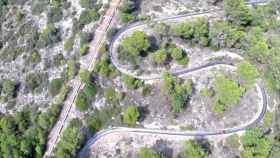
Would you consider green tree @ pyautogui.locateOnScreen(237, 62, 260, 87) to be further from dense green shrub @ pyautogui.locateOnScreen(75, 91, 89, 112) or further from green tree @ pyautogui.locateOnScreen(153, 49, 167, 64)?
dense green shrub @ pyautogui.locateOnScreen(75, 91, 89, 112)

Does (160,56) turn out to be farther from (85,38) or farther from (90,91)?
(85,38)

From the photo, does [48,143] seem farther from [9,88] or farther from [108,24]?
[108,24]

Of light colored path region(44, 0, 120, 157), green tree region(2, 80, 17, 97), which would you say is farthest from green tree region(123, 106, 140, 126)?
green tree region(2, 80, 17, 97)

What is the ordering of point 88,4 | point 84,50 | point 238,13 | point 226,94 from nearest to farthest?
1. point 226,94
2. point 238,13
3. point 84,50
4. point 88,4

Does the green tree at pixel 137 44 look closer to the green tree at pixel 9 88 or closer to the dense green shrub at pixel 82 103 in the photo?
the dense green shrub at pixel 82 103

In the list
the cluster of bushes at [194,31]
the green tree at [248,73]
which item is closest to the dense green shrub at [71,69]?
the cluster of bushes at [194,31]

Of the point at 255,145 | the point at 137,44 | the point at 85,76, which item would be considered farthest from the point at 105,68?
the point at 255,145
